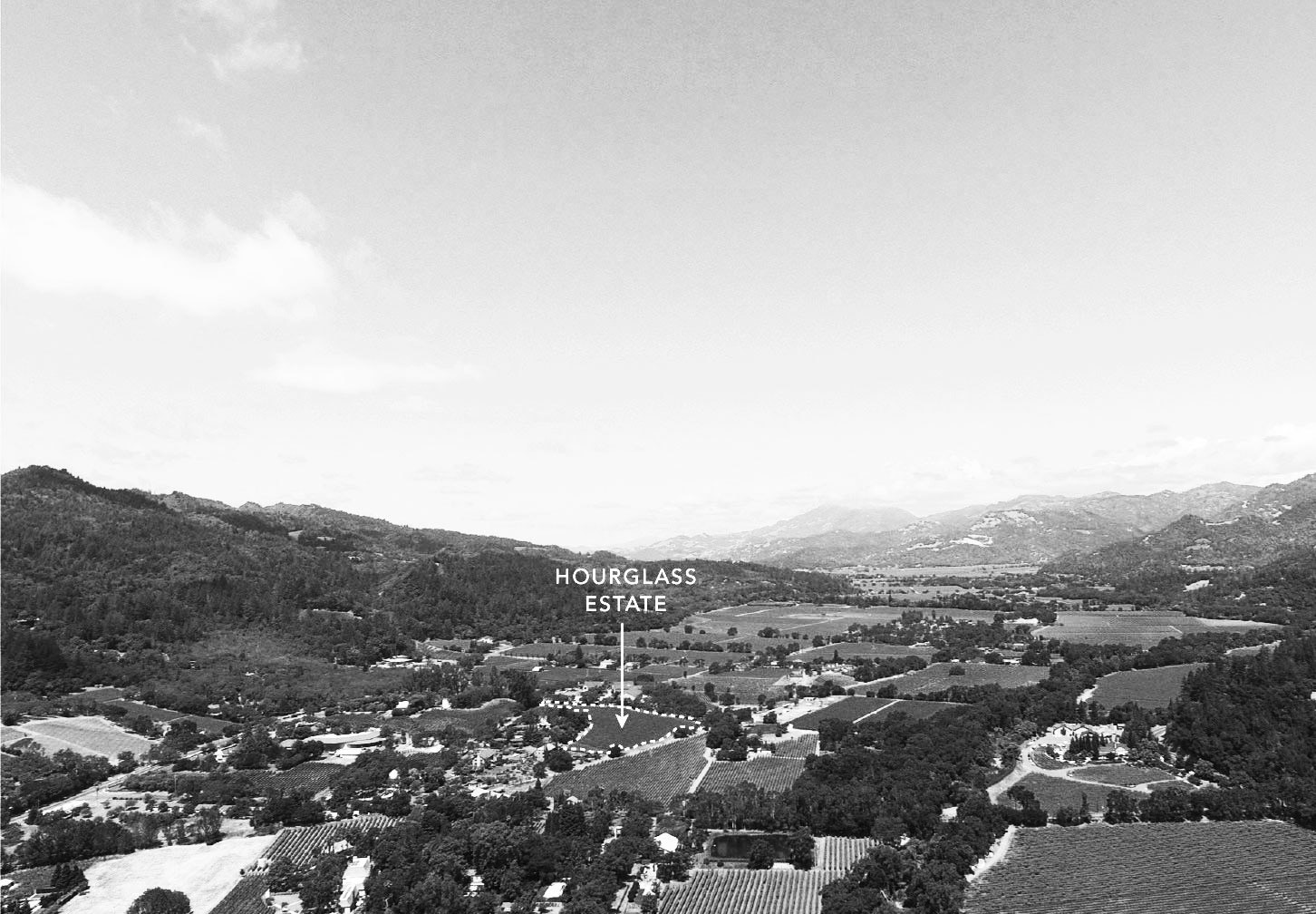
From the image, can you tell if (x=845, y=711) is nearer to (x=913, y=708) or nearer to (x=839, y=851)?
(x=913, y=708)

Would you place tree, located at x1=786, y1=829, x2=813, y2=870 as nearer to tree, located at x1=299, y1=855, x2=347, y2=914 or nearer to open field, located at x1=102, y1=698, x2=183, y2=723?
tree, located at x1=299, y1=855, x2=347, y2=914

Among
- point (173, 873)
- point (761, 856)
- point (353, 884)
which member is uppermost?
point (761, 856)

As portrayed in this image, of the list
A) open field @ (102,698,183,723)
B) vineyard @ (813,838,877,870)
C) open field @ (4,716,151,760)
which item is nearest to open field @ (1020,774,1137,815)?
vineyard @ (813,838,877,870)

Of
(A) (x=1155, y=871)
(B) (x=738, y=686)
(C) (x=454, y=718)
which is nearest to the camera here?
(A) (x=1155, y=871)

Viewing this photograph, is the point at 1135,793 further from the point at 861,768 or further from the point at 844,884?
the point at 844,884

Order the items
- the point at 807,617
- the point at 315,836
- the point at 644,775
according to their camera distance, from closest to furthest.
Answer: the point at 315,836 → the point at 644,775 → the point at 807,617

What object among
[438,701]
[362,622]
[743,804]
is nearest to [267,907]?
[743,804]

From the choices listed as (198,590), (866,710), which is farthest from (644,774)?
(198,590)

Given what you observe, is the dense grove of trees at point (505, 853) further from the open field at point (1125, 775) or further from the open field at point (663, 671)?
the open field at point (663, 671)
